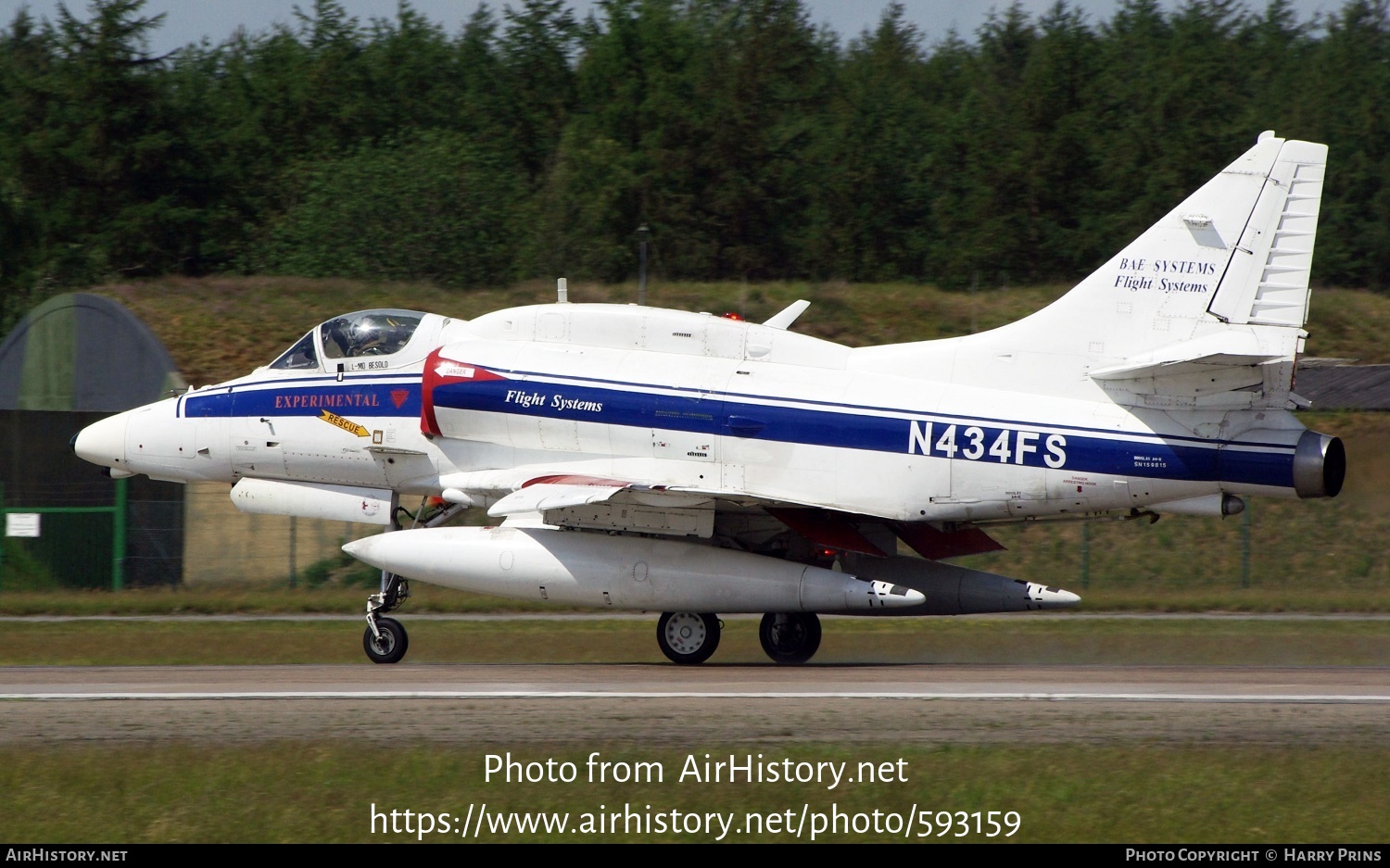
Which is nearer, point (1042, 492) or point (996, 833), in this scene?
point (996, 833)

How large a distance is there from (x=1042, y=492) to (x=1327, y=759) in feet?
16.9

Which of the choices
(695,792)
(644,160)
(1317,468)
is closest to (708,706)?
(695,792)

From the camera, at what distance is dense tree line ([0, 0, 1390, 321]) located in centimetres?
4950

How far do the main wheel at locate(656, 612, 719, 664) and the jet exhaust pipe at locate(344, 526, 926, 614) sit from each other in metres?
0.62

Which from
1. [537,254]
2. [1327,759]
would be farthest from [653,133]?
[1327,759]

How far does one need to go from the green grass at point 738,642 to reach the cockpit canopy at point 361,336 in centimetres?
366

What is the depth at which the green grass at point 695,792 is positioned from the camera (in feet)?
28.0

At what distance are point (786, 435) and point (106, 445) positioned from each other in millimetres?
8405

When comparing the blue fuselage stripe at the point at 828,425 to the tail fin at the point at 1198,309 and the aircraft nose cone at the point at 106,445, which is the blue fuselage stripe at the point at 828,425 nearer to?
the tail fin at the point at 1198,309

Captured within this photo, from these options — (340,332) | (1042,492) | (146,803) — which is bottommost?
(146,803)

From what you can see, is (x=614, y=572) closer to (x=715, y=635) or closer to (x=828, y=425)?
Result: (x=715, y=635)

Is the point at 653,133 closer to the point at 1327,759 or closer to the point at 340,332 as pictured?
the point at 340,332

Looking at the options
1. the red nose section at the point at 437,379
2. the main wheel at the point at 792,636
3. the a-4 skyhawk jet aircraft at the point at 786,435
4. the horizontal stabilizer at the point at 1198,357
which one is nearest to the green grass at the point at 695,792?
the horizontal stabilizer at the point at 1198,357

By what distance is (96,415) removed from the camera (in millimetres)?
27859
